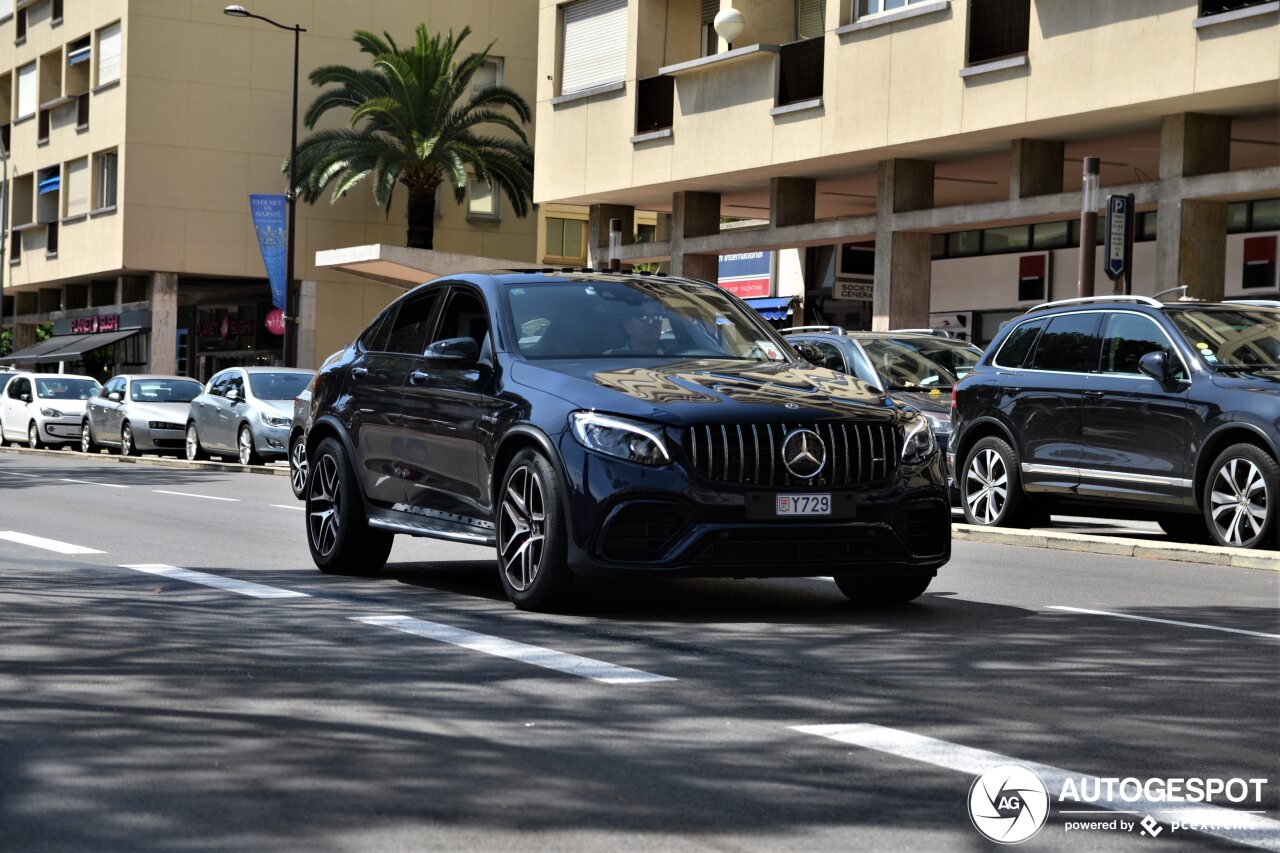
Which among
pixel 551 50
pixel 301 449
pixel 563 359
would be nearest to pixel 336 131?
pixel 551 50

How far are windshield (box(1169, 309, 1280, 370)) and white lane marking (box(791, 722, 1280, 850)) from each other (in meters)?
8.70

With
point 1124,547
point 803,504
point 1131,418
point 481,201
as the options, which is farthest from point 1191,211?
point 481,201

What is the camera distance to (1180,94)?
2491 cm

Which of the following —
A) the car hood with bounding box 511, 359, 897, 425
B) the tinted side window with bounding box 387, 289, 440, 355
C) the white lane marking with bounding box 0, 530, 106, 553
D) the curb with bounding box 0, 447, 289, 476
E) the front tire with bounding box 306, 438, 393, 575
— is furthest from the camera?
the curb with bounding box 0, 447, 289, 476

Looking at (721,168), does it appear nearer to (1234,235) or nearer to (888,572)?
(1234,235)

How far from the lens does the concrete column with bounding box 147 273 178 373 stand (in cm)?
5944

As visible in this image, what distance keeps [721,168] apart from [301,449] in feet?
65.8

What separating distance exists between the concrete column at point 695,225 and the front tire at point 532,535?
27.3 meters

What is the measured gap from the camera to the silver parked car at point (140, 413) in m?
35.7

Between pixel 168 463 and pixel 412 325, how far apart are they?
75.5ft

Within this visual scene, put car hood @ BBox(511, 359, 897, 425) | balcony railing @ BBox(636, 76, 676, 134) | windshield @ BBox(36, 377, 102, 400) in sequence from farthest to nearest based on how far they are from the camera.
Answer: windshield @ BBox(36, 377, 102, 400) → balcony railing @ BBox(636, 76, 676, 134) → car hood @ BBox(511, 359, 897, 425)

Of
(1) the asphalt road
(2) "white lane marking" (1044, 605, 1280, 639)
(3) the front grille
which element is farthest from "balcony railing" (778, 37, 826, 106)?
(3) the front grille

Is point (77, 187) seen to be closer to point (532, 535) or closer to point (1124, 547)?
point (1124, 547)

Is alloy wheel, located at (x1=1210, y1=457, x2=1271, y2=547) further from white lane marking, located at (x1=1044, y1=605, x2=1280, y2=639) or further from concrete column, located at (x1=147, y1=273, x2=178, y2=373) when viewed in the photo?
concrete column, located at (x1=147, y1=273, x2=178, y2=373)
